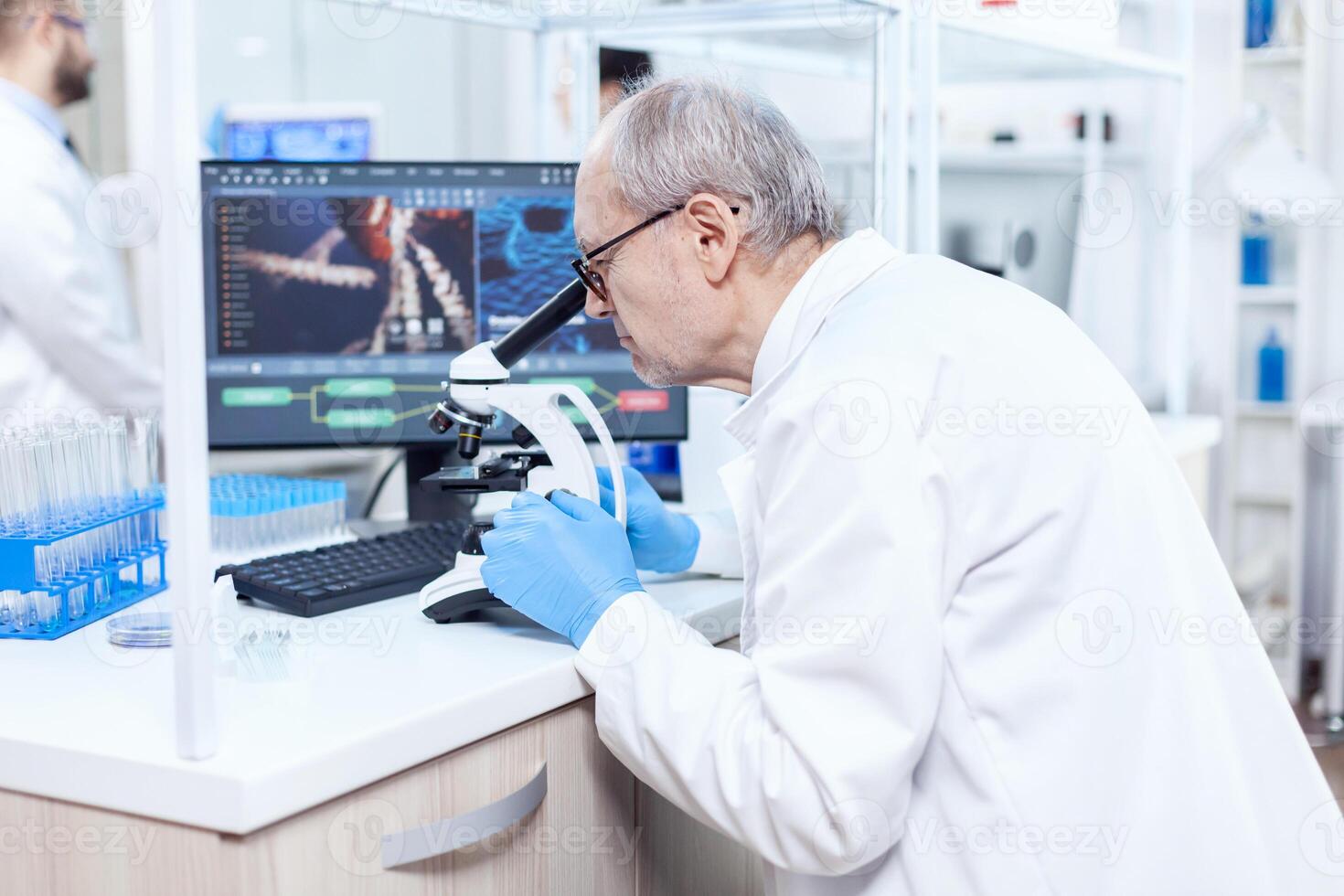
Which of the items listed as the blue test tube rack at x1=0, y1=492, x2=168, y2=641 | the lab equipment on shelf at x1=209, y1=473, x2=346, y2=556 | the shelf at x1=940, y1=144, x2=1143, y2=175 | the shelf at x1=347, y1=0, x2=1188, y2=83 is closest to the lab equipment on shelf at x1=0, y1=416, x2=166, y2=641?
the blue test tube rack at x1=0, y1=492, x2=168, y2=641

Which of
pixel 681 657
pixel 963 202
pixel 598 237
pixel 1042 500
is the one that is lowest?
pixel 681 657

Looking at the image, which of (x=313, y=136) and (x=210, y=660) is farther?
(x=313, y=136)

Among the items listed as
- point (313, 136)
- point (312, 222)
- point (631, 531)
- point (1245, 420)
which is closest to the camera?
point (631, 531)

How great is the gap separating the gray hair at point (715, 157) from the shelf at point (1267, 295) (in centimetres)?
274

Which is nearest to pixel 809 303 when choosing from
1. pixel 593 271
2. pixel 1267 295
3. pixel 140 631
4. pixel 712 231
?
pixel 712 231

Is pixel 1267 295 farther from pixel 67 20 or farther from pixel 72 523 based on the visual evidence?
pixel 72 523

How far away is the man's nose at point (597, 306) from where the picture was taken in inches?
49.5

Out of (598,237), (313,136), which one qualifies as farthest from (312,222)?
(313,136)

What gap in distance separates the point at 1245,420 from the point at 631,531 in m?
2.88

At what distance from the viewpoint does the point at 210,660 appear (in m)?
0.82

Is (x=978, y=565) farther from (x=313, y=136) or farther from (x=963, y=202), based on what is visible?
(x=313, y=136)

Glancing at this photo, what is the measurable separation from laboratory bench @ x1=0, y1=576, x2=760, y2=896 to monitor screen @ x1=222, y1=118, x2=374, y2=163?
1.94m

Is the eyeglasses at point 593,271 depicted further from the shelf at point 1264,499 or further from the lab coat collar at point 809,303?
the shelf at point 1264,499

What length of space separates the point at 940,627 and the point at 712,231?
16.1 inches
